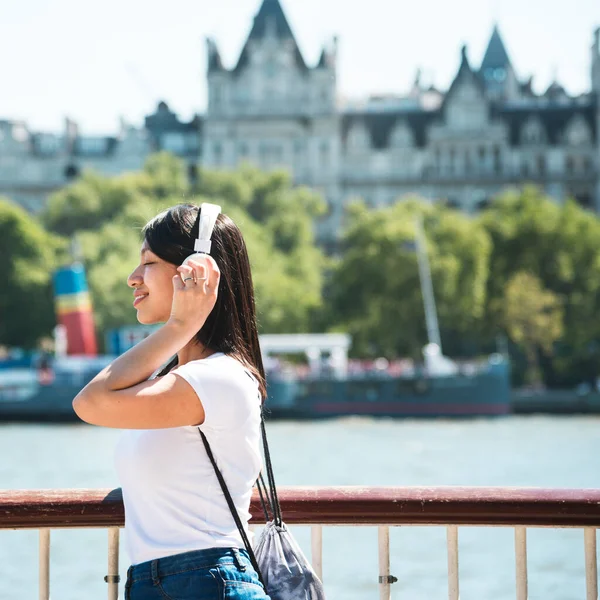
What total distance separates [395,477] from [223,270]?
2554 centimetres

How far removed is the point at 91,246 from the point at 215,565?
55.8 meters

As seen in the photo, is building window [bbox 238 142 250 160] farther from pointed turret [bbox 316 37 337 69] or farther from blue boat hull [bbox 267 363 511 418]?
blue boat hull [bbox 267 363 511 418]

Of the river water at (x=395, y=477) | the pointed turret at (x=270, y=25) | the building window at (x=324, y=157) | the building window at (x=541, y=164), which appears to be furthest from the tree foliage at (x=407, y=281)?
the pointed turret at (x=270, y=25)

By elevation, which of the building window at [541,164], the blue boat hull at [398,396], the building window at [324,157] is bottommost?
the blue boat hull at [398,396]

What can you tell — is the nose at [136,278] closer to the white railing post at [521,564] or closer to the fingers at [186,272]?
the fingers at [186,272]

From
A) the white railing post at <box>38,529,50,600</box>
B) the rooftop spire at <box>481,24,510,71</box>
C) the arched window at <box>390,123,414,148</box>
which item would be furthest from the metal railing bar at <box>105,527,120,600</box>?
the rooftop spire at <box>481,24,510,71</box>

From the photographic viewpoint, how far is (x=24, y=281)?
57938 mm

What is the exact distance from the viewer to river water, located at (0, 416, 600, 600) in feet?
51.1

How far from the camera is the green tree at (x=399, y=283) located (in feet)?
182

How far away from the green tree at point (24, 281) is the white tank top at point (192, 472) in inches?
2198

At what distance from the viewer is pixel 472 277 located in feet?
185

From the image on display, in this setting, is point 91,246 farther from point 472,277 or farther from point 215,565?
point 215,565

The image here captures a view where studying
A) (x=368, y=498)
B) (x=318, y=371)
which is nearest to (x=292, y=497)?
(x=368, y=498)

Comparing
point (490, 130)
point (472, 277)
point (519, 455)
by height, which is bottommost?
point (519, 455)
